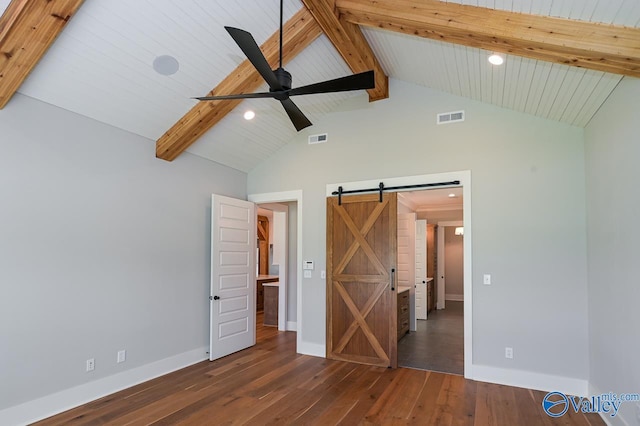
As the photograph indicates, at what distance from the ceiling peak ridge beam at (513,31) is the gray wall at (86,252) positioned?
299 centimetres

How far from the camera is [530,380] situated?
4.11m

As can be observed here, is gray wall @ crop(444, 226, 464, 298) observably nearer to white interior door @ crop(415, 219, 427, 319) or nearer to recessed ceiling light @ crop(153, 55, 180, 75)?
white interior door @ crop(415, 219, 427, 319)

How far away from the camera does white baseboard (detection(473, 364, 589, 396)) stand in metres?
3.90

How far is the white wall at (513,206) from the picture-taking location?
13.2ft

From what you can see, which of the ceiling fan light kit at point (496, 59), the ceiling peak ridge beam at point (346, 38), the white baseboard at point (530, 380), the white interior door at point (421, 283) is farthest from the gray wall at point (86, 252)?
the white interior door at point (421, 283)

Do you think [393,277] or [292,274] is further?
[292,274]

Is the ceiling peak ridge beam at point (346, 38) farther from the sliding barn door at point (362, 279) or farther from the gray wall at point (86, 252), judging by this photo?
the gray wall at point (86, 252)

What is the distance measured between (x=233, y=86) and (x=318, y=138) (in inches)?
70.8

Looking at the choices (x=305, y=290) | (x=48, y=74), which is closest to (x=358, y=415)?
(x=305, y=290)

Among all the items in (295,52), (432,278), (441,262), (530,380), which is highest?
(295,52)

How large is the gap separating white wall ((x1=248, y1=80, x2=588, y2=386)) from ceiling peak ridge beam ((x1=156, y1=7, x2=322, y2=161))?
175cm

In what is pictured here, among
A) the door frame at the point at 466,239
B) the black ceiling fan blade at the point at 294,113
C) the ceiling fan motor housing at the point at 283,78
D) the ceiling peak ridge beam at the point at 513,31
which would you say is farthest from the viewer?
the door frame at the point at 466,239

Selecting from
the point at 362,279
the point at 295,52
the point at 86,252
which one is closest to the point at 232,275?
the point at 362,279

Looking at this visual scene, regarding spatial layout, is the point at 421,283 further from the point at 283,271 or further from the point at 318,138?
the point at 318,138
